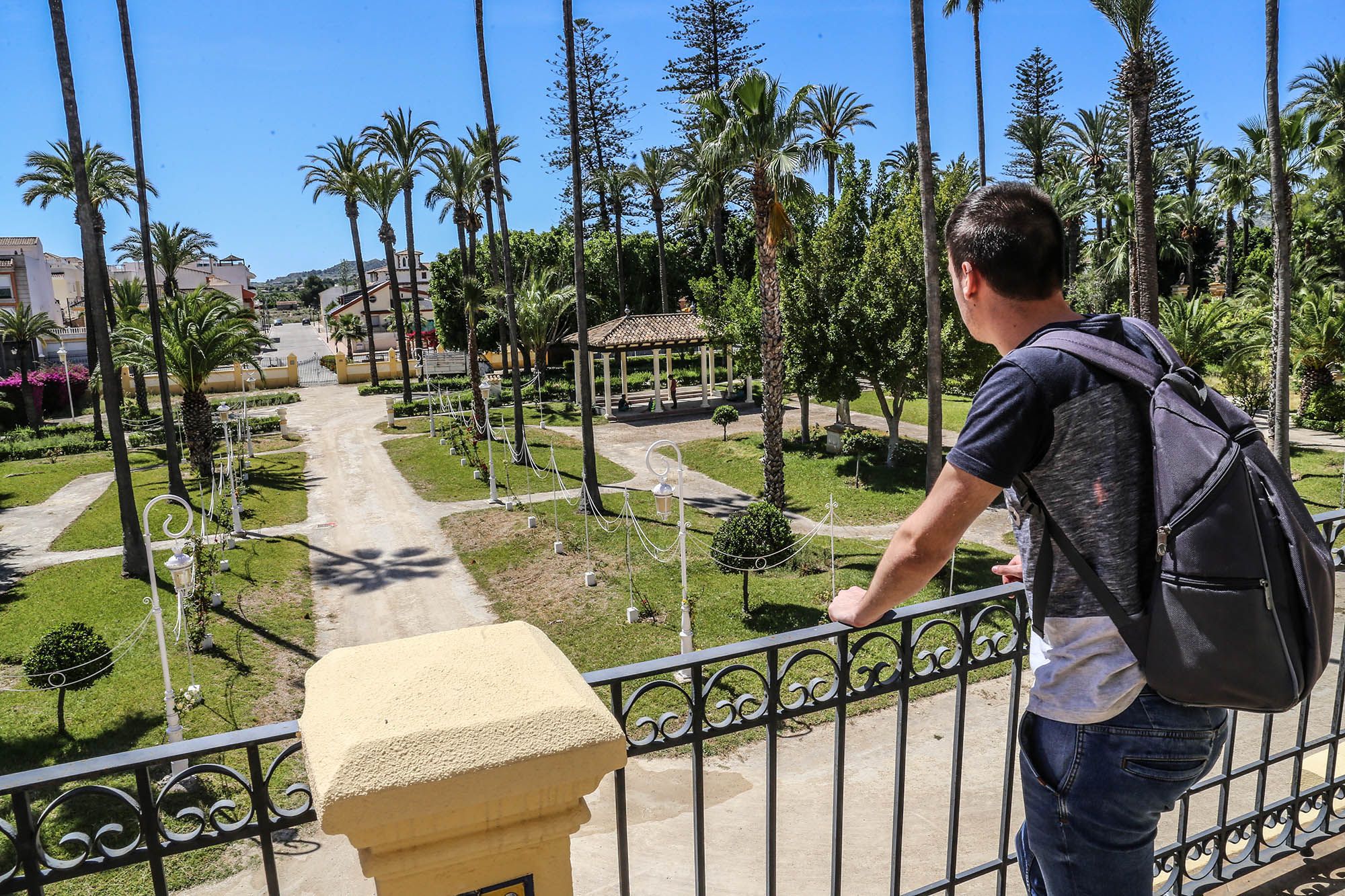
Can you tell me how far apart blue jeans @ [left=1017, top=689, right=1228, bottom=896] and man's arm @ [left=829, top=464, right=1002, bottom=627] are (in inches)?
17.2

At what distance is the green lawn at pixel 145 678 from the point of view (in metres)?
8.31

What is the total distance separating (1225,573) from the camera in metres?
1.64

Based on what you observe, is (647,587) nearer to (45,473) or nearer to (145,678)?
(145,678)

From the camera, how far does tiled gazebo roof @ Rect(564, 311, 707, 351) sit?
32.4 metres

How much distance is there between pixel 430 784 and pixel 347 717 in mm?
240

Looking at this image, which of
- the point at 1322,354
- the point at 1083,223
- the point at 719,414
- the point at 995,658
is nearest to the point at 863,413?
the point at 719,414

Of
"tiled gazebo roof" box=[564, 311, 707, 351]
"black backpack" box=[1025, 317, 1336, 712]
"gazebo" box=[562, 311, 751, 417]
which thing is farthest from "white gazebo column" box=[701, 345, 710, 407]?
"black backpack" box=[1025, 317, 1336, 712]

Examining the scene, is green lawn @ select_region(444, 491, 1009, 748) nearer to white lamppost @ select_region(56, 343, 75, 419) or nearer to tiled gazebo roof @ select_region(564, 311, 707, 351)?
tiled gazebo roof @ select_region(564, 311, 707, 351)

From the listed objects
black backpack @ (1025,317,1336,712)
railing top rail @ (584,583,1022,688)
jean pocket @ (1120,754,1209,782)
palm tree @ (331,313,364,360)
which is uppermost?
palm tree @ (331,313,364,360)

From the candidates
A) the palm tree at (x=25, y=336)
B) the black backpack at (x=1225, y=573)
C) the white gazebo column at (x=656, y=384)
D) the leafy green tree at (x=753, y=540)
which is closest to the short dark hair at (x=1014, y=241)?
the black backpack at (x=1225, y=573)

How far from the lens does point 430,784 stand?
167 cm

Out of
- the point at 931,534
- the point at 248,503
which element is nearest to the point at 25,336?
the point at 248,503

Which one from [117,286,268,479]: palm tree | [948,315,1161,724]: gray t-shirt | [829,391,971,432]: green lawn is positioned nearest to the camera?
[948,315,1161,724]: gray t-shirt

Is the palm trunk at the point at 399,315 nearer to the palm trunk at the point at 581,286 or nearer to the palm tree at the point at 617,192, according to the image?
the palm tree at the point at 617,192
